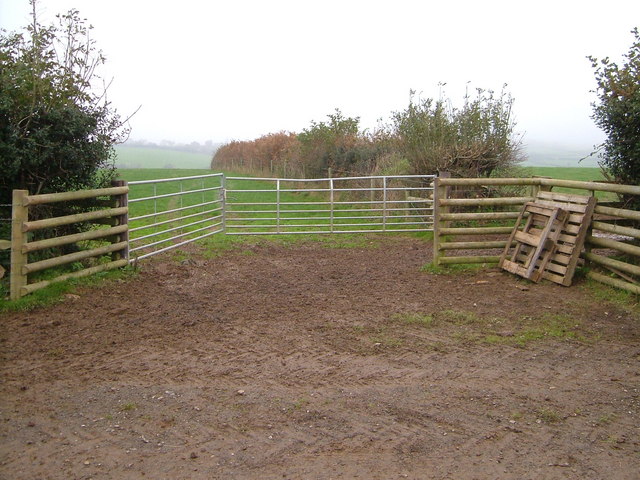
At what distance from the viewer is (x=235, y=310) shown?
6.85 meters

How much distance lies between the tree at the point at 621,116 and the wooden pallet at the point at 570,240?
824mm

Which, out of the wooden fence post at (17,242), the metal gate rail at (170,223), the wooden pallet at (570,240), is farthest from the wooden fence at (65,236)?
the wooden pallet at (570,240)

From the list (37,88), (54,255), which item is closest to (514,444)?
(54,255)

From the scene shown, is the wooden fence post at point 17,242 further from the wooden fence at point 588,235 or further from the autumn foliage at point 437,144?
the autumn foliage at point 437,144

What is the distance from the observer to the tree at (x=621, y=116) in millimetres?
7840

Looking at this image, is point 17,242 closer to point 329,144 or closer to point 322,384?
point 322,384

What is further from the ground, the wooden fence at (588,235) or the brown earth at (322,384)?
the wooden fence at (588,235)

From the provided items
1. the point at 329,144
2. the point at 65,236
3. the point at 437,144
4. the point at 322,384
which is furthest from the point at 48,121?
the point at 329,144

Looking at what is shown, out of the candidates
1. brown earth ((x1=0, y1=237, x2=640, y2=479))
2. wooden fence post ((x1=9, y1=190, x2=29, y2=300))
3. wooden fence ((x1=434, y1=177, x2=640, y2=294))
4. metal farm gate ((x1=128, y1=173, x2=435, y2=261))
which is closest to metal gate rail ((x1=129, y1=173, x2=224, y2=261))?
metal farm gate ((x1=128, y1=173, x2=435, y2=261))

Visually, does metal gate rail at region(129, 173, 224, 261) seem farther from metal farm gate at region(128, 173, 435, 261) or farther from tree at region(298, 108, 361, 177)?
tree at region(298, 108, 361, 177)

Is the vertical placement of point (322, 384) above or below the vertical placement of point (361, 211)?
below

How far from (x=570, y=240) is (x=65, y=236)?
6.58 metres

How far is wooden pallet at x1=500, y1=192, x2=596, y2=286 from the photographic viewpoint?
783 centimetres

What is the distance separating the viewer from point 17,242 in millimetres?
6559
